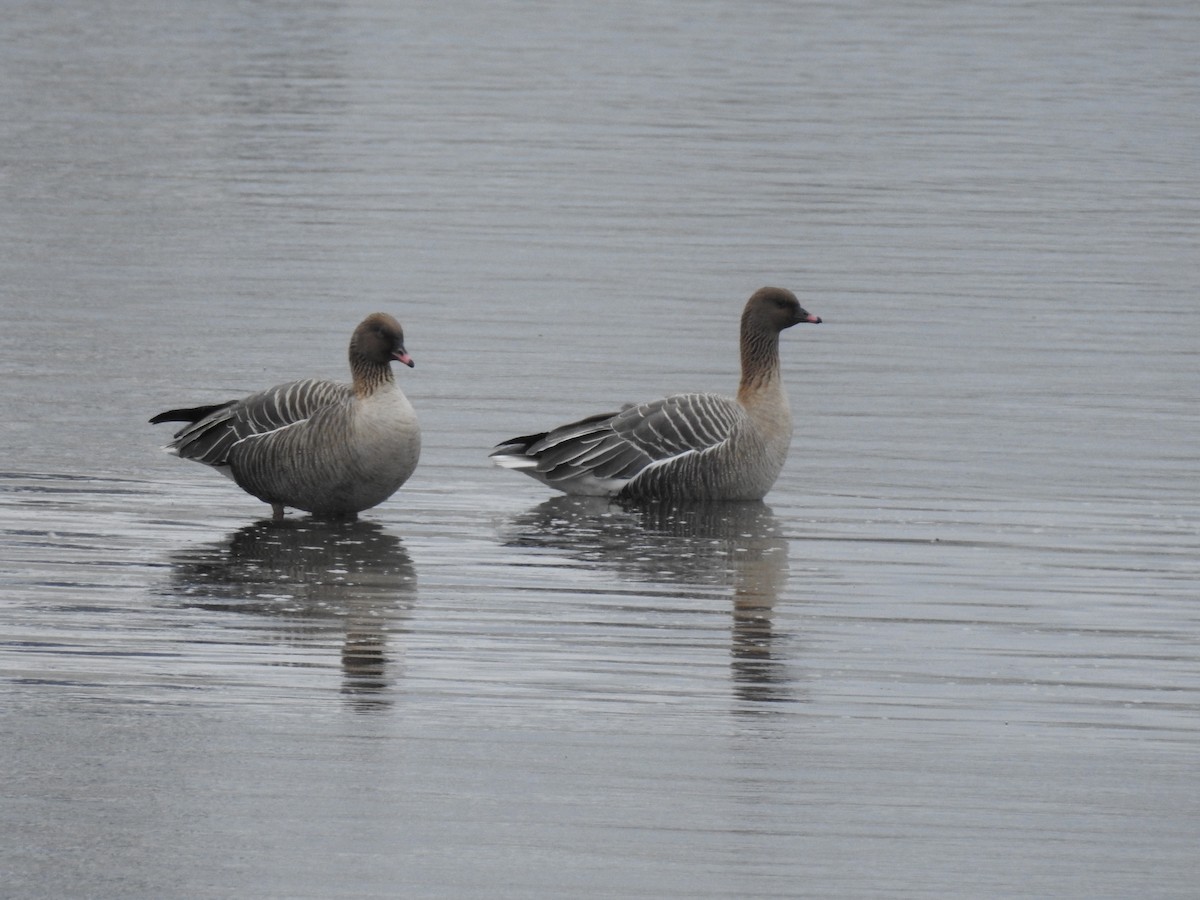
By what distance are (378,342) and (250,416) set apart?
2.83ft

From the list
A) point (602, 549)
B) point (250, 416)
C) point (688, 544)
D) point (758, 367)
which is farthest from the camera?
point (758, 367)

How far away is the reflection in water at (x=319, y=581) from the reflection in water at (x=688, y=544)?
0.85 m

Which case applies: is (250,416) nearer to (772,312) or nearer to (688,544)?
(688,544)

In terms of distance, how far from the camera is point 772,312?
12.7 meters

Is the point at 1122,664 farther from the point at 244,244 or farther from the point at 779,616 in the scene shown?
the point at 244,244

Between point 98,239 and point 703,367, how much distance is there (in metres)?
7.91

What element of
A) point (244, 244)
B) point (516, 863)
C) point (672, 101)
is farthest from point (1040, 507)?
point (672, 101)

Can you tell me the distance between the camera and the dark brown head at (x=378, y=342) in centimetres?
1115

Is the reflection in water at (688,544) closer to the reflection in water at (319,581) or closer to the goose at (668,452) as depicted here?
the goose at (668,452)

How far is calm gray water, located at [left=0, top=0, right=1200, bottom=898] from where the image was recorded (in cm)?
676

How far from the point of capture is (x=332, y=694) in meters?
8.06

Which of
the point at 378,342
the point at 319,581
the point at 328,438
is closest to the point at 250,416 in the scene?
the point at 328,438

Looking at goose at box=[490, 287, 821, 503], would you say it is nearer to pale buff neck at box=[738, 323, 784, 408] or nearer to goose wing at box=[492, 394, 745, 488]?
goose wing at box=[492, 394, 745, 488]

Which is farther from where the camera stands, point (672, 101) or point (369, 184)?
point (672, 101)
